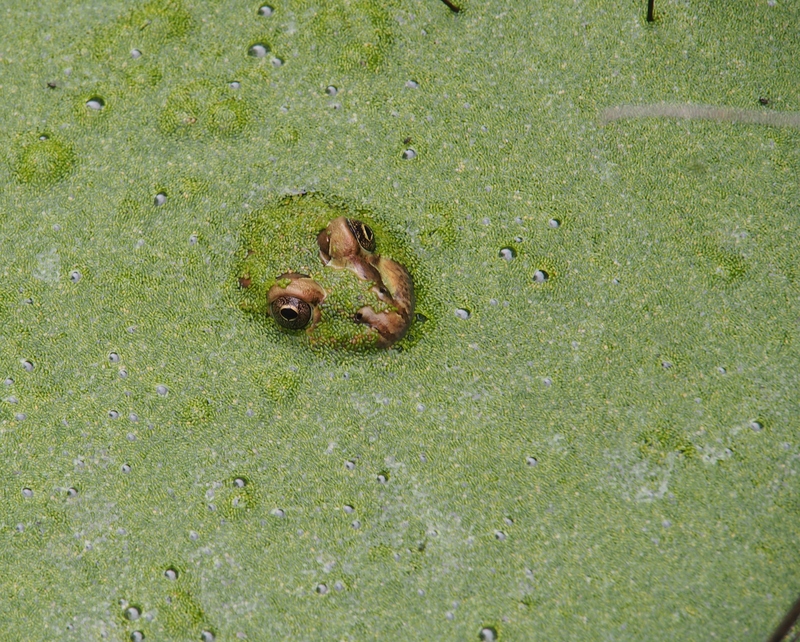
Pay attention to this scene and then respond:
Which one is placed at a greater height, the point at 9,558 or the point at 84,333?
the point at 84,333

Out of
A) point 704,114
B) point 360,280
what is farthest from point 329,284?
point 704,114

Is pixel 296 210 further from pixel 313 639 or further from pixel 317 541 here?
pixel 313 639

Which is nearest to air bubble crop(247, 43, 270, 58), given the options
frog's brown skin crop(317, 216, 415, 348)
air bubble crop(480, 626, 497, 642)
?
frog's brown skin crop(317, 216, 415, 348)

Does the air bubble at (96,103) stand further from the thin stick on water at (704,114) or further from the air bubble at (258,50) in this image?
the thin stick on water at (704,114)

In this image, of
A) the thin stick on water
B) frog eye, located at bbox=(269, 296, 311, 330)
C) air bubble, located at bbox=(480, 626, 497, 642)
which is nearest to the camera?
air bubble, located at bbox=(480, 626, 497, 642)

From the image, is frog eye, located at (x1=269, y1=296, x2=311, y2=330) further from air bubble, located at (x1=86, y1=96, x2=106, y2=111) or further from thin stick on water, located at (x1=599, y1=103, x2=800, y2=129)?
thin stick on water, located at (x1=599, y1=103, x2=800, y2=129)

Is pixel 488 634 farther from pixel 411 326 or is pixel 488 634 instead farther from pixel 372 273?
pixel 372 273

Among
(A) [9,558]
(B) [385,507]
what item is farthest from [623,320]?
(A) [9,558]
